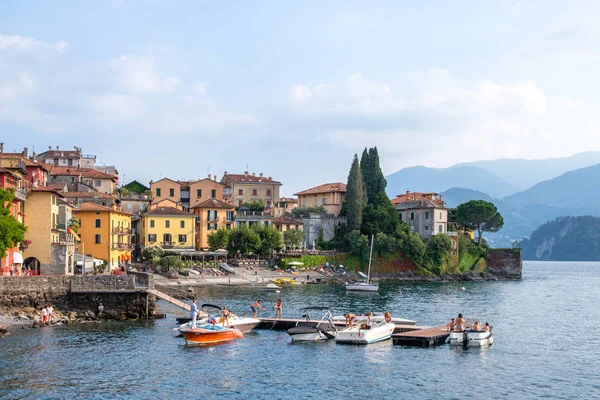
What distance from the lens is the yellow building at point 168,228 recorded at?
111625 millimetres

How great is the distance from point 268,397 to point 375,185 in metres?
103

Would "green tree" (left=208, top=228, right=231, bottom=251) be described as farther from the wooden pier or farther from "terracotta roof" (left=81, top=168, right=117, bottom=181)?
the wooden pier

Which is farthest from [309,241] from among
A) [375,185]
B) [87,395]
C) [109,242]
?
[87,395]

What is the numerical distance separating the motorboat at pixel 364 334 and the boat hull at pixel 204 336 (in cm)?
765

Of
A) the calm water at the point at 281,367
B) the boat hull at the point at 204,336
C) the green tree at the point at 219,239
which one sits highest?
the green tree at the point at 219,239

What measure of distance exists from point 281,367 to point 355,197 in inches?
3504

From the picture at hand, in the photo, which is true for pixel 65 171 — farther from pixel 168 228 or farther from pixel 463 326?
pixel 463 326

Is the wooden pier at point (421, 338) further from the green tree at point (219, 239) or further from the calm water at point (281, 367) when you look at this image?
the green tree at point (219, 239)

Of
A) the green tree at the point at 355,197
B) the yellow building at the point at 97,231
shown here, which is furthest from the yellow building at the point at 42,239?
the green tree at the point at 355,197

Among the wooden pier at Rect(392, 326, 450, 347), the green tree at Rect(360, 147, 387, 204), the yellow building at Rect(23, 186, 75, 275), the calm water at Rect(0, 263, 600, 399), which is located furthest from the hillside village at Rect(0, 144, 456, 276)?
the wooden pier at Rect(392, 326, 450, 347)

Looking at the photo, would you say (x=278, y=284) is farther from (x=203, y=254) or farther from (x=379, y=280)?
(x=379, y=280)

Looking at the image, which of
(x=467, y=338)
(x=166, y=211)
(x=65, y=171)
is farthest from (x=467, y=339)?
(x=65, y=171)

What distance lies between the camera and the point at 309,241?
134 m

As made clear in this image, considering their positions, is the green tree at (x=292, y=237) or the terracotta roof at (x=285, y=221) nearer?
the green tree at (x=292, y=237)
